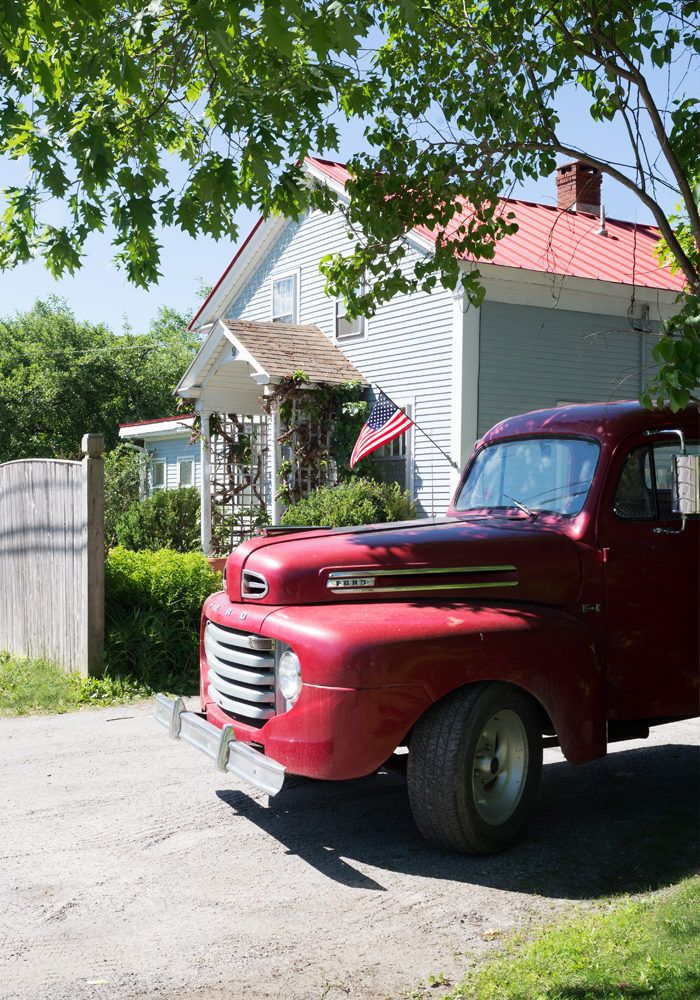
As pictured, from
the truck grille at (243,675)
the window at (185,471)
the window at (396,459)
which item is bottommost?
the truck grille at (243,675)

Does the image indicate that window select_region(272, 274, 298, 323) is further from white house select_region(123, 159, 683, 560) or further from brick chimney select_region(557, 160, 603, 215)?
brick chimney select_region(557, 160, 603, 215)

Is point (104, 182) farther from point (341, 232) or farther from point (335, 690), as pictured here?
point (341, 232)

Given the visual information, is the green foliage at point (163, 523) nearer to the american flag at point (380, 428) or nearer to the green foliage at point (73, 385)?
the american flag at point (380, 428)

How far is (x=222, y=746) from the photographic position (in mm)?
4547

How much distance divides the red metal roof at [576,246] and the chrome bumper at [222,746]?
34.1 feet

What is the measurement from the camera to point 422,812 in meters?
4.45

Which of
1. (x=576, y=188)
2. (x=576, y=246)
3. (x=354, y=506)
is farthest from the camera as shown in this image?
(x=576, y=188)

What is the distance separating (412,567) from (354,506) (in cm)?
966

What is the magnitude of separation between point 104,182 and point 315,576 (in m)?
2.33

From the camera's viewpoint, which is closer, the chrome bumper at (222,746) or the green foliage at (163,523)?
the chrome bumper at (222,746)

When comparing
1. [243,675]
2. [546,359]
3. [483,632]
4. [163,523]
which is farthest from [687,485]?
[163,523]

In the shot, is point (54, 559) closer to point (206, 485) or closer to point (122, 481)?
point (206, 485)

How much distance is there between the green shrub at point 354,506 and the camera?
14.3 m

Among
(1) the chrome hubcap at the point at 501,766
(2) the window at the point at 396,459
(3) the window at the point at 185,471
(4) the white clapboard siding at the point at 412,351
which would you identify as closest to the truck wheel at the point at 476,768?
(1) the chrome hubcap at the point at 501,766
